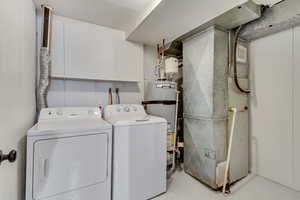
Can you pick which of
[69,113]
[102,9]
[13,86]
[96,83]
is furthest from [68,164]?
[102,9]

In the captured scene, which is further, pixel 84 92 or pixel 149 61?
pixel 149 61

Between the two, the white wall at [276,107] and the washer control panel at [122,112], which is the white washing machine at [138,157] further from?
the white wall at [276,107]

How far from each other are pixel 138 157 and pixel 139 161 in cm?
5

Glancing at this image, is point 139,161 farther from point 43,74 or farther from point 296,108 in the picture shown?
point 296,108

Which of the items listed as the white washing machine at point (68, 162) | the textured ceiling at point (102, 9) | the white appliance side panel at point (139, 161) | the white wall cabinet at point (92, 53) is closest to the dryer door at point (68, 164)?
the white washing machine at point (68, 162)

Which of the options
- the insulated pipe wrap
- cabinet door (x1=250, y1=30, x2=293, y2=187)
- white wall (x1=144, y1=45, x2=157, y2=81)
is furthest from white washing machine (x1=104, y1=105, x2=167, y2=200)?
cabinet door (x1=250, y1=30, x2=293, y2=187)

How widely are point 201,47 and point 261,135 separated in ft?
5.29

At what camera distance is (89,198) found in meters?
1.39

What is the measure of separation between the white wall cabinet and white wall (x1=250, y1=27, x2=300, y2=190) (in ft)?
6.09

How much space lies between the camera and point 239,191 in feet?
6.03

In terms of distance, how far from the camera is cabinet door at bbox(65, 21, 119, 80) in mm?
1837

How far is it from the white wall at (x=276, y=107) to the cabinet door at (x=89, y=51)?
2.21 meters

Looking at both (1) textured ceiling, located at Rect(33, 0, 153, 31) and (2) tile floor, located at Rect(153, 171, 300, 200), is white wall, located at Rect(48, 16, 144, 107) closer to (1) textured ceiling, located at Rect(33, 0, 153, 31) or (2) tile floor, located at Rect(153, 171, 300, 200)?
(1) textured ceiling, located at Rect(33, 0, 153, 31)

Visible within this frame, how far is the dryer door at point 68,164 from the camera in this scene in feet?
3.92
